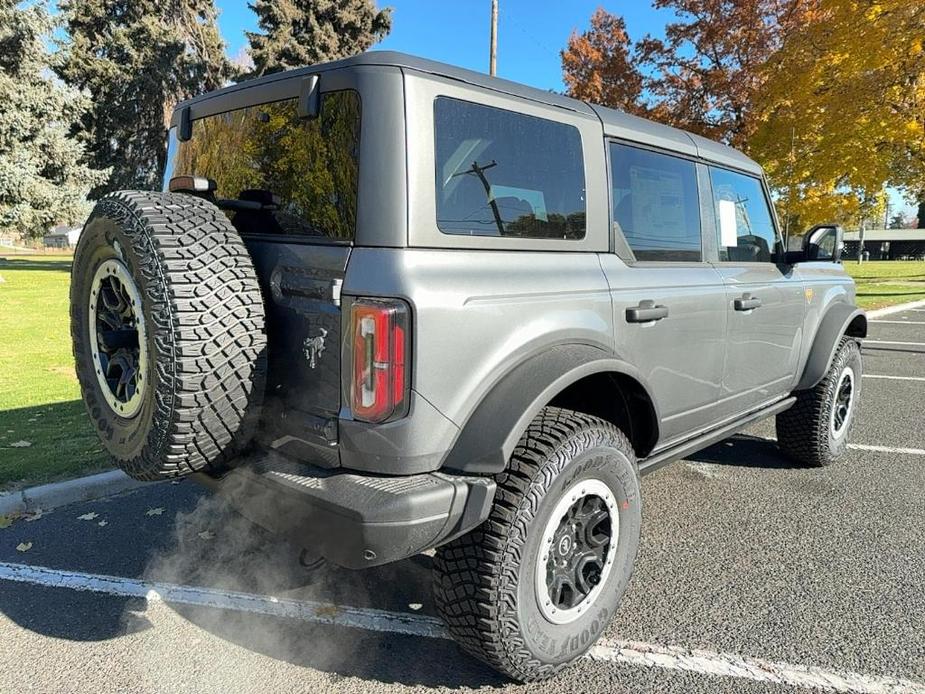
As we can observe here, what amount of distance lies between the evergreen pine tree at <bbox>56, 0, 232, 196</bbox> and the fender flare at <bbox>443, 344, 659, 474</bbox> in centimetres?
2576

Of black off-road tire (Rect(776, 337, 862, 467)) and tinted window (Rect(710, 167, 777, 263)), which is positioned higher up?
tinted window (Rect(710, 167, 777, 263))

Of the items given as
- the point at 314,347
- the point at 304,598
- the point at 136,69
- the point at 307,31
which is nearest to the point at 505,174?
the point at 314,347

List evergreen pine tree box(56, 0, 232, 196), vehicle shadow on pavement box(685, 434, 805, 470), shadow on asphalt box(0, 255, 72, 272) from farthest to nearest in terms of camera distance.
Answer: shadow on asphalt box(0, 255, 72, 272), evergreen pine tree box(56, 0, 232, 196), vehicle shadow on pavement box(685, 434, 805, 470)

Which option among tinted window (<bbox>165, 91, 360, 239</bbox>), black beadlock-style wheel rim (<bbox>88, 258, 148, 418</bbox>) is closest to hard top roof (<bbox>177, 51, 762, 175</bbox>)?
tinted window (<bbox>165, 91, 360, 239</bbox>)

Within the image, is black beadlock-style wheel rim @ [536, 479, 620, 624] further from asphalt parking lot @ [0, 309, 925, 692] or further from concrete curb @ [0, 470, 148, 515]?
concrete curb @ [0, 470, 148, 515]

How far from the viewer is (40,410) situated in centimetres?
549

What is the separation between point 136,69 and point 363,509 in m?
27.9

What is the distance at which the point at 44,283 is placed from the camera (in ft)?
58.9

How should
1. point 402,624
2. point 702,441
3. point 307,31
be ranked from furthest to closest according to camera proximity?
point 307,31 → point 702,441 → point 402,624

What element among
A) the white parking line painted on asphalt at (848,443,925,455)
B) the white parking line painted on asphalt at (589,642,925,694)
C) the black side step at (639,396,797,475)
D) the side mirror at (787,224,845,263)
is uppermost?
the side mirror at (787,224,845,263)

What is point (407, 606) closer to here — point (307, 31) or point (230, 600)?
point (230, 600)

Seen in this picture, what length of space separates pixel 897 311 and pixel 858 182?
364cm

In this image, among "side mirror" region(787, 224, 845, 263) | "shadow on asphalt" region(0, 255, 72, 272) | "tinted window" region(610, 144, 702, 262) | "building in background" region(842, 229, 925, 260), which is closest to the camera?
"tinted window" region(610, 144, 702, 262)

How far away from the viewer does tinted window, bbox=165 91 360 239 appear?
210 centimetres
